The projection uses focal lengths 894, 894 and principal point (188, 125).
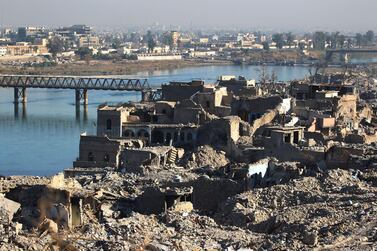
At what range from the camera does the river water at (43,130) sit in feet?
61.4

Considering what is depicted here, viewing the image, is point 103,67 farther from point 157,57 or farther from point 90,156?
point 90,156

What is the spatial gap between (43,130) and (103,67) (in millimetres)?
32903

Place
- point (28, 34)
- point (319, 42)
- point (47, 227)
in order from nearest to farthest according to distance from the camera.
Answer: point (47, 227), point (319, 42), point (28, 34)

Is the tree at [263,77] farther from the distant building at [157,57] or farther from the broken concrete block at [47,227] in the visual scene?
the distant building at [157,57]

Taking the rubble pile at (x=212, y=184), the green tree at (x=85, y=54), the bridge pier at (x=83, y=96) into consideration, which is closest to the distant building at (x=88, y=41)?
the green tree at (x=85, y=54)

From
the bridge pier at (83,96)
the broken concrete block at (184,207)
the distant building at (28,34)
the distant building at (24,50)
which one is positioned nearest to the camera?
the broken concrete block at (184,207)

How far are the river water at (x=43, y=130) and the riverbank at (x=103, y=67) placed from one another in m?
11.2

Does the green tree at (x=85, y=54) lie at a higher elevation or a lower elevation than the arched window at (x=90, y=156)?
lower

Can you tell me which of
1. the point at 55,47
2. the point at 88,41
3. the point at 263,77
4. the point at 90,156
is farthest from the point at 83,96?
the point at 88,41

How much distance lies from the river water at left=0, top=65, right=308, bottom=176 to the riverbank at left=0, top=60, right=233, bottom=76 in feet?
36.7

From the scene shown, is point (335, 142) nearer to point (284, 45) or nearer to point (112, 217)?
point (112, 217)

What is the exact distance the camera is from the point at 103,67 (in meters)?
58.1

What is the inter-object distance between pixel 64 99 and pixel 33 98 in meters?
1.39

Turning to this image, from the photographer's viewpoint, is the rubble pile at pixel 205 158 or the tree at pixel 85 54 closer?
the rubble pile at pixel 205 158
